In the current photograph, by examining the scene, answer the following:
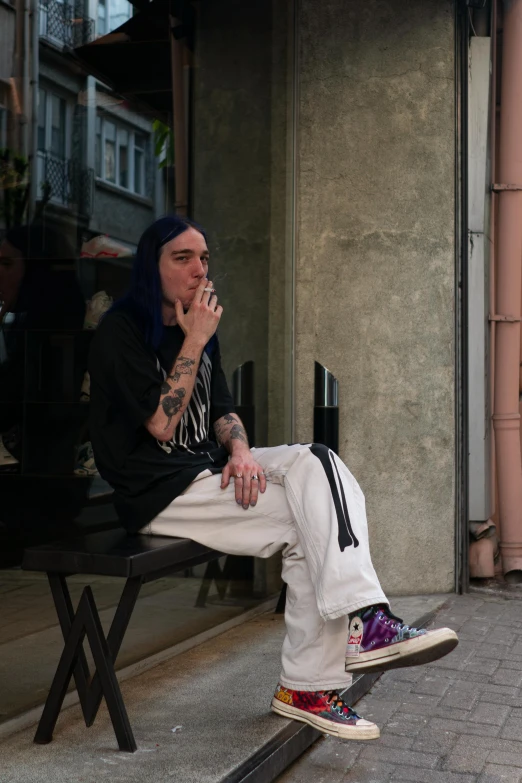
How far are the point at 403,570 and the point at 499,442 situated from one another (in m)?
1.38

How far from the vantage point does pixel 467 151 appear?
6.34 meters

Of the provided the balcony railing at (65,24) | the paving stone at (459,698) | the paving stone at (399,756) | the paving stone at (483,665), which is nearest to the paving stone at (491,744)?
the paving stone at (399,756)

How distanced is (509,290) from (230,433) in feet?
12.7

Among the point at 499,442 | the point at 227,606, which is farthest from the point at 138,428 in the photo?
the point at 499,442

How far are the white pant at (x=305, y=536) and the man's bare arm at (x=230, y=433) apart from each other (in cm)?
18

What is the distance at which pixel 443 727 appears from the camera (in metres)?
3.87

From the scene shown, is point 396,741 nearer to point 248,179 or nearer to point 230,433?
point 230,433

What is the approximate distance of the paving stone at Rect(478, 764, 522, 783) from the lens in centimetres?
333

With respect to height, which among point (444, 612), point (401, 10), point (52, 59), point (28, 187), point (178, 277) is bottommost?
point (444, 612)

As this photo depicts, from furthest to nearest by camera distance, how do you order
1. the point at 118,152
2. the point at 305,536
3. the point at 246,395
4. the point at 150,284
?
the point at 246,395, the point at 118,152, the point at 150,284, the point at 305,536

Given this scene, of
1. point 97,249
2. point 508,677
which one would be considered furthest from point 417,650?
point 97,249

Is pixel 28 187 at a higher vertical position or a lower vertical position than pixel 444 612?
higher

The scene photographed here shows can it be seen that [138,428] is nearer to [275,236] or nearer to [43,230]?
[43,230]

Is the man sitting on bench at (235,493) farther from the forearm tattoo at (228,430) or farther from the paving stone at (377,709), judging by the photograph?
the paving stone at (377,709)
